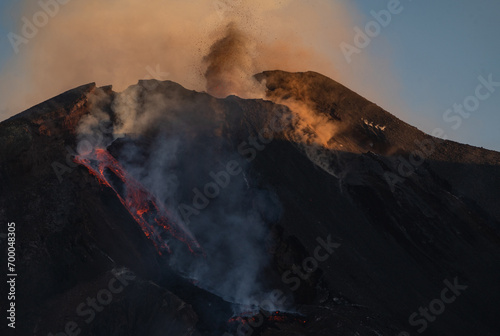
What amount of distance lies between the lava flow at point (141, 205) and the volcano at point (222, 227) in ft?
0.24

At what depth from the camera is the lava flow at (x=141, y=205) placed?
84.3ft

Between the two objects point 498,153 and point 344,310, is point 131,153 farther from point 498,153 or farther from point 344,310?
point 498,153

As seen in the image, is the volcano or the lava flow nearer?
the volcano

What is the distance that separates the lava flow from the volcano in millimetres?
73

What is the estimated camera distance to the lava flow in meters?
25.7

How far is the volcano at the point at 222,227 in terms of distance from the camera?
869 inches

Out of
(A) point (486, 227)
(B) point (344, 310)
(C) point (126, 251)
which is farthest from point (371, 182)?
(C) point (126, 251)

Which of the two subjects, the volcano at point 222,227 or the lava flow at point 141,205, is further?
the lava flow at point 141,205

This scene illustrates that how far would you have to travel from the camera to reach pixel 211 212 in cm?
2753

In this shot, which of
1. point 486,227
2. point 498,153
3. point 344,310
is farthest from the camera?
point 498,153

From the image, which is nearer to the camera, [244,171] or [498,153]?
[244,171]

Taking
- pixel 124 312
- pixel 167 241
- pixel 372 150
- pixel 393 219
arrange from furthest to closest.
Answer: pixel 372 150 → pixel 393 219 → pixel 167 241 → pixel 124 312

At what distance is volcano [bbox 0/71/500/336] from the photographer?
22.1 meters

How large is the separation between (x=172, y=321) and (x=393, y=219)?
14.3m
